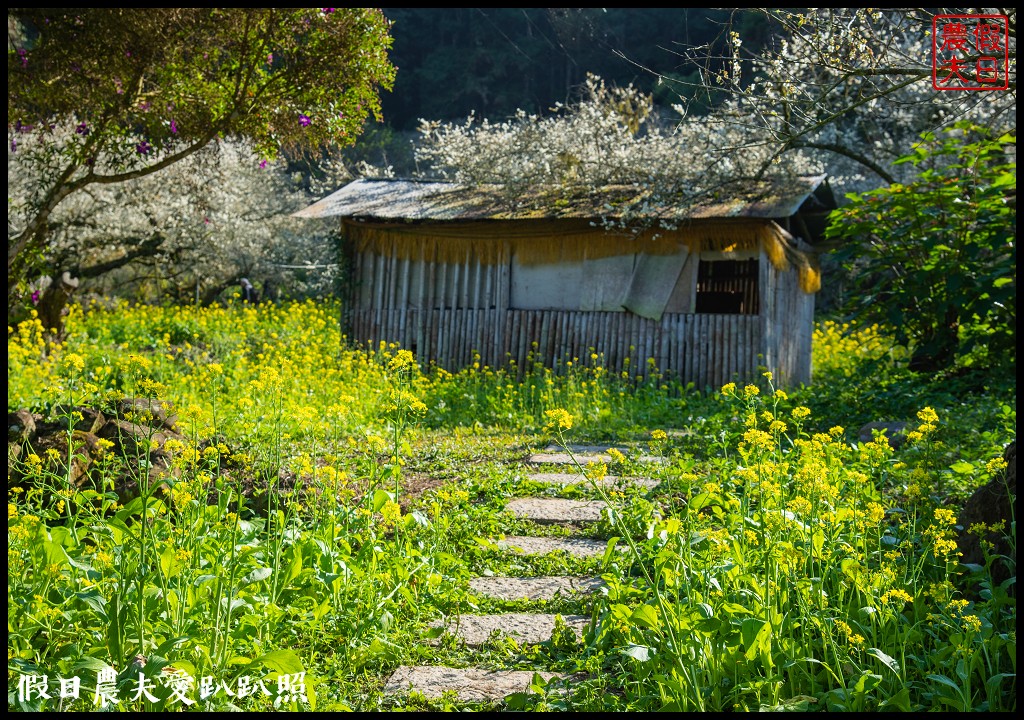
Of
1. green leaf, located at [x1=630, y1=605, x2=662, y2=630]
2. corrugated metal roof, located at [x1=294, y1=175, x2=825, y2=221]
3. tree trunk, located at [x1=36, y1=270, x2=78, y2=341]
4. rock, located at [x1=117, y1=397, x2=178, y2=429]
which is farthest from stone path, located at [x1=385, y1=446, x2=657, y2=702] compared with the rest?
tree trunk, located at [x1=36, y1=270, x2=78, y2=341]

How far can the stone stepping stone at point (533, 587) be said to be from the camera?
379cm

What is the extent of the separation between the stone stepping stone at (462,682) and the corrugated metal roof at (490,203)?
8.12 metres

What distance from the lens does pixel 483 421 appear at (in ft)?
28.3

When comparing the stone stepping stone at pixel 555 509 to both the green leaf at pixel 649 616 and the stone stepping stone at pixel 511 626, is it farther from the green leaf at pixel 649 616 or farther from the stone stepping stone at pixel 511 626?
the green leaf at pixel 649 616

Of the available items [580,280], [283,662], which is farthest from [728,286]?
[283,662]

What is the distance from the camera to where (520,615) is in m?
3.56

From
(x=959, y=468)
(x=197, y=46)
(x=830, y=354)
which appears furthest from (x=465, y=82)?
(x=959, y=468)

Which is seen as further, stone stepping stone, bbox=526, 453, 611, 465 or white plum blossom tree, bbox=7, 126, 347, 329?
white plum blossom tree, bbox=7, 126, 347, 329

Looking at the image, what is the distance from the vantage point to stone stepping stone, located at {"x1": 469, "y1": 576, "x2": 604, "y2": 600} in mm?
3793

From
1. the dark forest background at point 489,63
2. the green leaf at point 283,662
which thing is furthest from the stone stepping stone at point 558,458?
the dark forest background at point 489,63

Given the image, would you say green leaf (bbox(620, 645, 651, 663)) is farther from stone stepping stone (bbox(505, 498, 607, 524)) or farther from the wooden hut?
the wooden hut

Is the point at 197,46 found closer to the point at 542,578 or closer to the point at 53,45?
the point at 53,45

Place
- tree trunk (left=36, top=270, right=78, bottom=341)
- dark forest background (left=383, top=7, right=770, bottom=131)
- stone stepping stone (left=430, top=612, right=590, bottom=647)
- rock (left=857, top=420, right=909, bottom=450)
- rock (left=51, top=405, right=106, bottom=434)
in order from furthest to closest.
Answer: dark forest background (left=383, top=7, right=770, bottom=131) < tree trunk (left=36, top=270, right=78, bottom=341) < rock (left=857, top=420, right=909, bottom=450) < rock (left=51, top=405, right=106, bottom=434) < stone stepping stone (left=430, top=612, right=590, bottom=647)

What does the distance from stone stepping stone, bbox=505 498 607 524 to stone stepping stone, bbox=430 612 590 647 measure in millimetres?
1345
